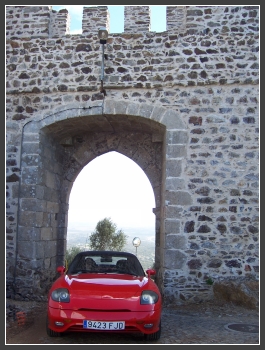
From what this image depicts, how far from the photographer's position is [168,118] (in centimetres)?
771

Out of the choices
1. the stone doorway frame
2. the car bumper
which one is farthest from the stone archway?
the car bumper

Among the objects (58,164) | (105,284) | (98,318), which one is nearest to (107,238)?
(58,164)

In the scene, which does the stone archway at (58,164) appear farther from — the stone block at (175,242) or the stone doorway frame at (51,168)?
the stone block at (175,242)

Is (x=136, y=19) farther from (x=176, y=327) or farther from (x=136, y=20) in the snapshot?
(x=176, y=327)

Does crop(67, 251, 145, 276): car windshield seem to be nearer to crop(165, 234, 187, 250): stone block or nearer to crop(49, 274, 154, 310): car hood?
crop(49, 274, 154, 310): car hood

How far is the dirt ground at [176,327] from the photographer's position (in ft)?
16.0

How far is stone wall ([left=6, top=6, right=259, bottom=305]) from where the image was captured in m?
7.32

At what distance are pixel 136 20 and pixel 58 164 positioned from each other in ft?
11.1

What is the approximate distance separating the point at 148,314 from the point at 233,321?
2077 millimetres

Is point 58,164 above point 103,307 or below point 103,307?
above

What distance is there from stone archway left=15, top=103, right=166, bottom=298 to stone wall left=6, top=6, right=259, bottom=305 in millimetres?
26

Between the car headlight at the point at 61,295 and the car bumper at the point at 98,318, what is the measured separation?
0.35 feet

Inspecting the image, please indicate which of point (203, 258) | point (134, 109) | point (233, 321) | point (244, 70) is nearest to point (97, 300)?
point (233, 321)

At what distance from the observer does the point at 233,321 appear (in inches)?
241
